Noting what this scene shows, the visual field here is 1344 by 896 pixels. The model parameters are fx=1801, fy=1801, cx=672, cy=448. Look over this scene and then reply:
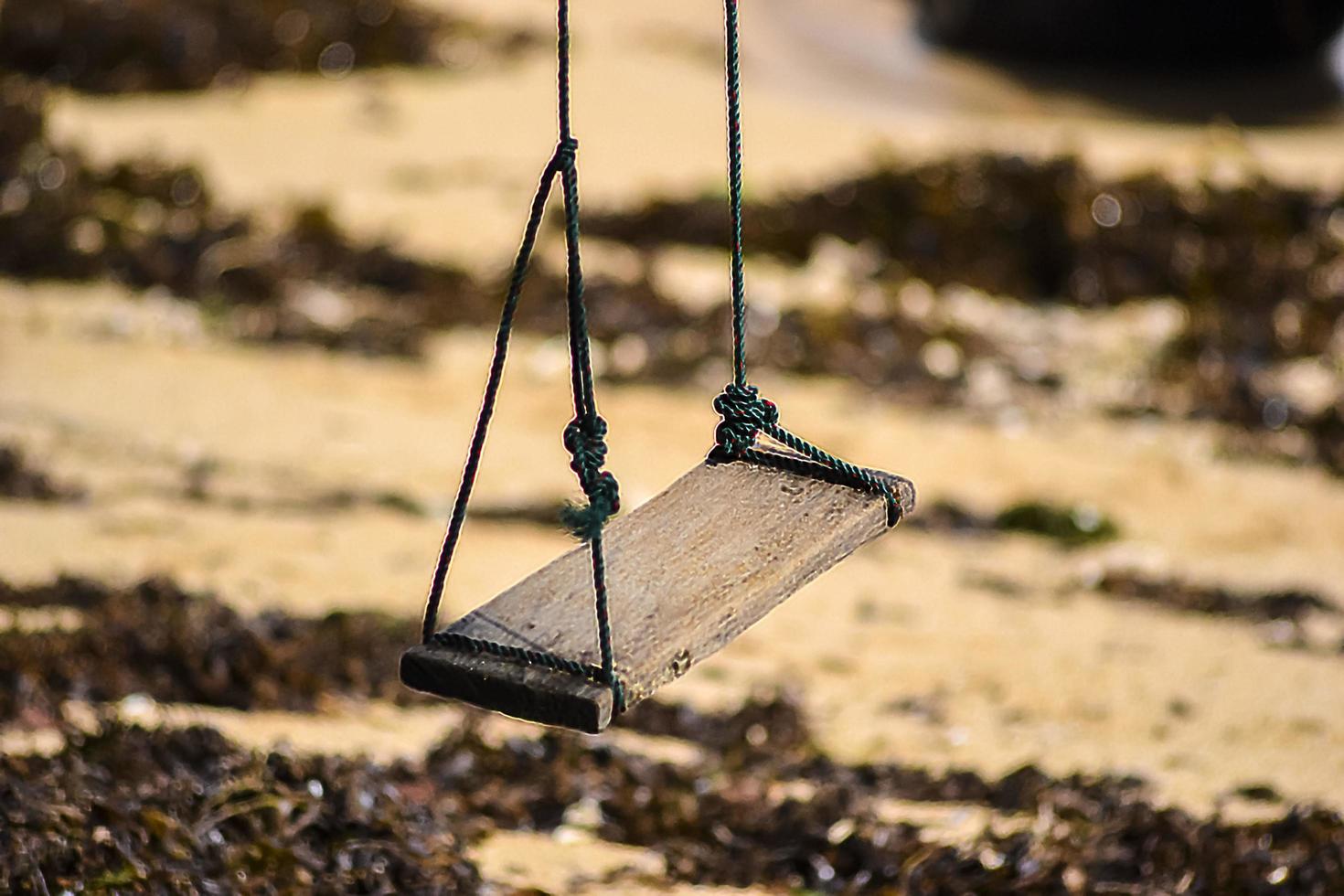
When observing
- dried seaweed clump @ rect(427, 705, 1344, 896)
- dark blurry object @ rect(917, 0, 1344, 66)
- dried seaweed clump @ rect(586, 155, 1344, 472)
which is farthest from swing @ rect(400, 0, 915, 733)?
dark blurry object @ rect(917, 0, 1344, 66)

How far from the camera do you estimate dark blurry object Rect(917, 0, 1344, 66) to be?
14391 mm

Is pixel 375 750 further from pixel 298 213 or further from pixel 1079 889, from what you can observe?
pixel 298 213

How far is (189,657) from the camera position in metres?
4.84

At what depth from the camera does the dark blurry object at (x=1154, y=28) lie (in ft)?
47.2

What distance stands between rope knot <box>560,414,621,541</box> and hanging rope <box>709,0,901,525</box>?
35 centimetres

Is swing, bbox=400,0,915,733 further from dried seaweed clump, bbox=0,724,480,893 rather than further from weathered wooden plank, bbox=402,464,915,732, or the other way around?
dried seaweed clump, bbox=0,724,480,893

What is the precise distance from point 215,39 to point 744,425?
34.8 feet

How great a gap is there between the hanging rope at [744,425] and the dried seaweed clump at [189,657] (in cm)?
203

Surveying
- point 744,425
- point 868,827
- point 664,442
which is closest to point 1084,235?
point 664,442

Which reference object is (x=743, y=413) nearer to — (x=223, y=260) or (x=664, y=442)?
(x=664, y=442)

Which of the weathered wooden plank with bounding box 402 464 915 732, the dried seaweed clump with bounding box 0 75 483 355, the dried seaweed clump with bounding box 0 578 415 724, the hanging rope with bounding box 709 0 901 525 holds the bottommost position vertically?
the dried seaweed clump with bounding box 0 578 415 724

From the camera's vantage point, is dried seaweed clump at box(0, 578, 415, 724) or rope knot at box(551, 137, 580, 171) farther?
dried seaweed clump at box(0, 578, 415, 724)

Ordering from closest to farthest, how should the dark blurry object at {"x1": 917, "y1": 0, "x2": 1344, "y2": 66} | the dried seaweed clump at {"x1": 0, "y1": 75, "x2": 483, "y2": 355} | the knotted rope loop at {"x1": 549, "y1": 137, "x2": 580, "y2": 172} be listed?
the knotted rope loop at {"x1": 549, "y1": 137, "x2": 580, "y2": 172}, the dried seaweed clump at {"x1": 0, "y1": 75, "x2": 483, "y2": 355}, the dark blurry object at {"x1": 917, "y1": 0, "x2": 1344, "y2": 66}

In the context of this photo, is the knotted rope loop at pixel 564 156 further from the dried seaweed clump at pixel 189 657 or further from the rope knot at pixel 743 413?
the dried seaweed clump at pixel 189 657
